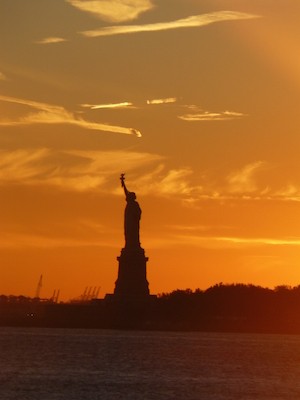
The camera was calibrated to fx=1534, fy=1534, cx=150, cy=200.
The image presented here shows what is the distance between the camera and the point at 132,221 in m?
156

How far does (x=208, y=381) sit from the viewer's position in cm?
9331

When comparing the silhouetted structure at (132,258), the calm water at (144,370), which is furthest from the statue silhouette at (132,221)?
the calm water at (144,370)

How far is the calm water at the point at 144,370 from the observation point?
83938 mm

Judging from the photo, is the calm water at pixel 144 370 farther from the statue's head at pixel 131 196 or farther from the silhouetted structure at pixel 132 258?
the statue's head at pixel 131 196

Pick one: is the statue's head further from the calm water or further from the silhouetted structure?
the calm water

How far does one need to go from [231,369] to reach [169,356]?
63.3 ft

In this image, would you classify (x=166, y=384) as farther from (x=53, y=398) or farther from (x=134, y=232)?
(x=134, y=232)

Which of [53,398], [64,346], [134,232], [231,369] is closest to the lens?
[53,398]

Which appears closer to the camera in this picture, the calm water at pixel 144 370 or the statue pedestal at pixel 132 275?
the calm water at pixel 144 370

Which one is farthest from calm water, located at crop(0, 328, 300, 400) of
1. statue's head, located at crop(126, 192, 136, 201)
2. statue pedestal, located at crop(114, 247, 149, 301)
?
statue's head, located at crop(126, 192, 136, 201)

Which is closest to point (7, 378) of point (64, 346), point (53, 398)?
point (53, 398)

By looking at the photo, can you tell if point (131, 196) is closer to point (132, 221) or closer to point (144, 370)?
point (132, 221)

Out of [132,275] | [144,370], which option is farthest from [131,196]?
[144,370]

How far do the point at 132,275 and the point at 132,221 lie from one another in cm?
583
